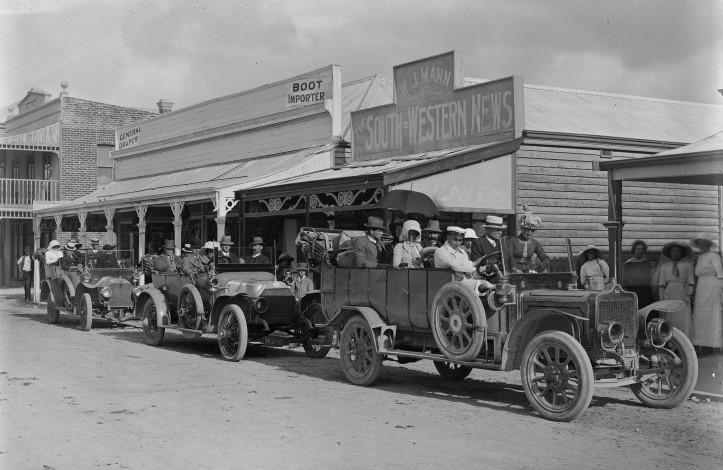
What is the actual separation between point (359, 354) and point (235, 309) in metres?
2.78

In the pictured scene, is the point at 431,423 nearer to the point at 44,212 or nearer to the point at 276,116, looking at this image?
the point at 276,116

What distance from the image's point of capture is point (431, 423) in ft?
24.2

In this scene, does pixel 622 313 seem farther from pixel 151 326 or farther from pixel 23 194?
pixel 23 194

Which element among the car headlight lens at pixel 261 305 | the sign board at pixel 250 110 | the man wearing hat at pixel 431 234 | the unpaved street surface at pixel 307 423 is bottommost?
the unpaved street surface at pixel 307 423

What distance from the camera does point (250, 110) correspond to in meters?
23.6

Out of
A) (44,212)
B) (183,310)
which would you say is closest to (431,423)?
(183,310)

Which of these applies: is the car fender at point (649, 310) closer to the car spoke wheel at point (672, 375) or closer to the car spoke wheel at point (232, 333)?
the car spoke wheel at point (672, 375)

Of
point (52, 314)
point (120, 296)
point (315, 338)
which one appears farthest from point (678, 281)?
point (52, 314)

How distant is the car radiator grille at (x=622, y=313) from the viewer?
7594mm

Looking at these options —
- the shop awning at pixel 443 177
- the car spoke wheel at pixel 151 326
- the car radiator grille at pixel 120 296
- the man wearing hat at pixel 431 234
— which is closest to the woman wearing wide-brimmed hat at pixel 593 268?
the man wearing hat at pixel 431 234

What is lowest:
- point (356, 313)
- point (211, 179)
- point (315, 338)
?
point (315, 338)

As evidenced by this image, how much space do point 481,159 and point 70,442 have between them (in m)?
11.0

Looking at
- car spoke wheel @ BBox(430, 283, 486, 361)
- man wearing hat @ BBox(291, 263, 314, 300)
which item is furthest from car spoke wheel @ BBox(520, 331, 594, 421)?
man wearing hat @ BBox(291, 263, 314, 300)

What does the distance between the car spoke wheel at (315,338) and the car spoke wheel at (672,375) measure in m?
4.81
